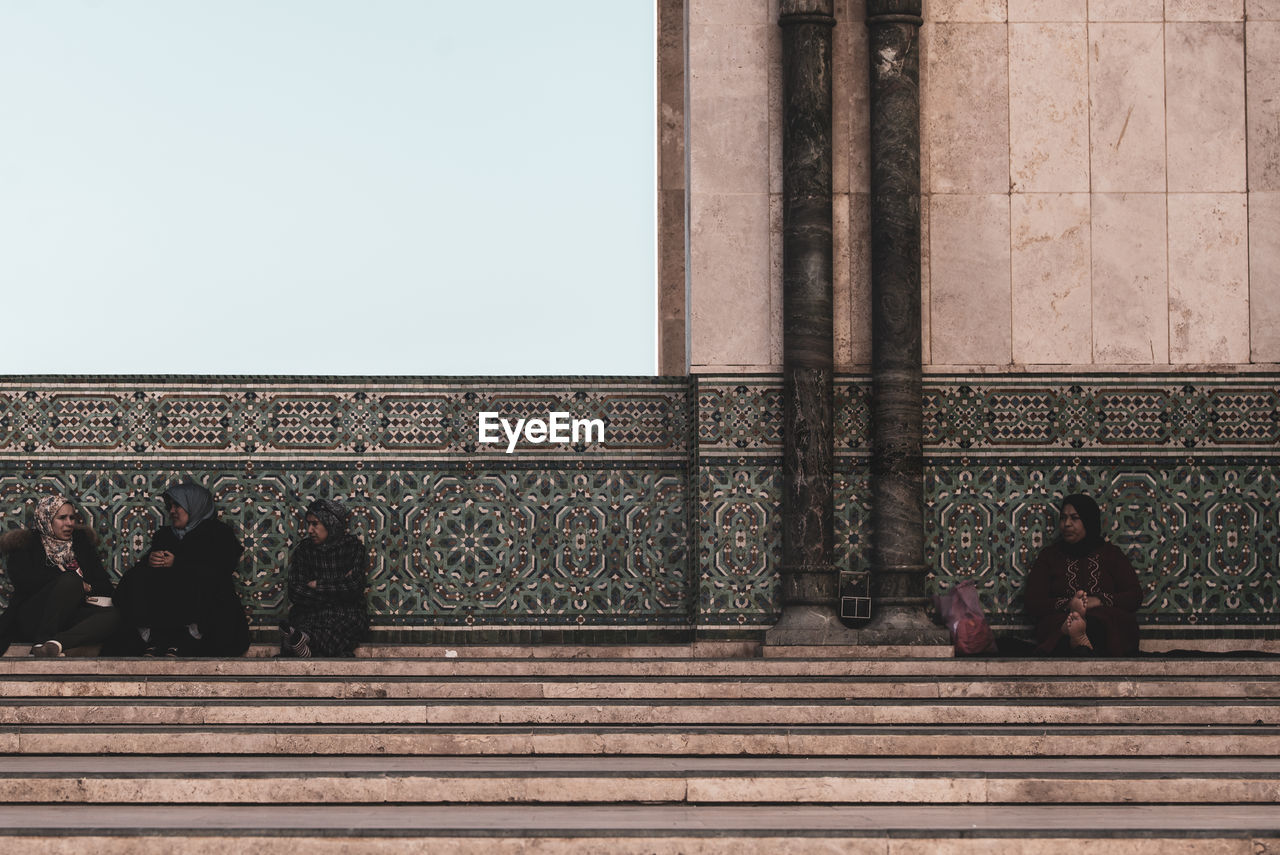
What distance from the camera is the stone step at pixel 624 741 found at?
5340 millimetres

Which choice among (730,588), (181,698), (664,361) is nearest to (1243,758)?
(730,588)

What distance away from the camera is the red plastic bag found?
7.50 m

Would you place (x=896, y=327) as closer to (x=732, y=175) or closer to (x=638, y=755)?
(x=732, y=175)

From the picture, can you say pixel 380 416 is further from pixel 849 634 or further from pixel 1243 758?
pixel 1243 758

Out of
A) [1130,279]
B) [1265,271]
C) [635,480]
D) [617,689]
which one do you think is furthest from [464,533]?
[1265,271]

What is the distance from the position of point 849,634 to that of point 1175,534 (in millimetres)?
1769

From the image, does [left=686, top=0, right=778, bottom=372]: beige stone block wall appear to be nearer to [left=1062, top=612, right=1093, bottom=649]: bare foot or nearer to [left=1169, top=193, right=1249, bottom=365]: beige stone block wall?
[left=1062, top=612, right=1093, bottom=649]: bare foot

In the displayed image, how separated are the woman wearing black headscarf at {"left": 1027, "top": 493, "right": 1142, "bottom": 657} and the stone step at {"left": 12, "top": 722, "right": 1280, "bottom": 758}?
69.3 inches

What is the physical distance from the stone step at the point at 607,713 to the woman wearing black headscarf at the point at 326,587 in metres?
1.64

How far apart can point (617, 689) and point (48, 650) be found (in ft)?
9.10

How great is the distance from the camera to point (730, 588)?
774 cm

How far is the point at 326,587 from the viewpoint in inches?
302

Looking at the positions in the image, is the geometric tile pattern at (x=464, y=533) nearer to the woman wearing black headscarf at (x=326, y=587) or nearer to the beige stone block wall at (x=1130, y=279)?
the woman wearing black headscarf at (x=326, y=587)

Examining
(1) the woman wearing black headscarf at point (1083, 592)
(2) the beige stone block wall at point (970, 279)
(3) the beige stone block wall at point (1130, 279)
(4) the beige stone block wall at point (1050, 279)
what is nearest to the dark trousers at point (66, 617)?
(2) the beige stone block wall at point (970, 279)
